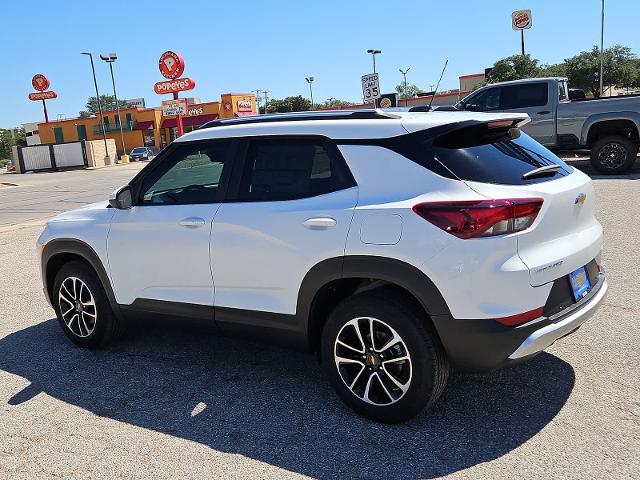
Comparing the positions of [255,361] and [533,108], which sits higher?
[533,108]

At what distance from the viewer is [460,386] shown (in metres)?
3.84

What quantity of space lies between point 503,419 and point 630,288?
9.40 ft

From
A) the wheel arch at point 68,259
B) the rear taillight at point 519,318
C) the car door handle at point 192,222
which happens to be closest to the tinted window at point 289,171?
the car door handle at point 192,222

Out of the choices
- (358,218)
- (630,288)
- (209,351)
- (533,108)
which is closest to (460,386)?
(358,218)

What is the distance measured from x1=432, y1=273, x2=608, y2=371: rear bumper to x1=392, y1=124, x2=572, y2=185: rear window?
0.76 metres

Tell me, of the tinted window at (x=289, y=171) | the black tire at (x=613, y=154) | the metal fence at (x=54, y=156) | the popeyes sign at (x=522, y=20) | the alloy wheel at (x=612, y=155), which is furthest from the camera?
the metal fence at (x=54, y=156)

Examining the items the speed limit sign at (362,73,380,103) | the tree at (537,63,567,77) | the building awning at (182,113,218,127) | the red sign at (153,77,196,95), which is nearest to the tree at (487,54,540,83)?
the tree at (537,63,567,77)

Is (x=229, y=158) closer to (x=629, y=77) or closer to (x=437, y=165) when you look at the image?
(x=437, y=165)

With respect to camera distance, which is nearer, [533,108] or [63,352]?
[63,352]

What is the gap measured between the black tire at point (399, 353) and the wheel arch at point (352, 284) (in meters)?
0.10

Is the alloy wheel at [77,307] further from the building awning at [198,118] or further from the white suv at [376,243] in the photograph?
the building awning at [198,118]

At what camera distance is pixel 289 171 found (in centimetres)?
372

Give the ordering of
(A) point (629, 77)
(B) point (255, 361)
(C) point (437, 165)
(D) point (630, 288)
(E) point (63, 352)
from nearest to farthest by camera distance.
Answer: (C) point (437, 165) < (B) point (255, 361) < (E) point (63, 352) < (D) point (630, 288) < (A) point (629, 77)

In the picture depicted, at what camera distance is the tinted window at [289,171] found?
355cm
